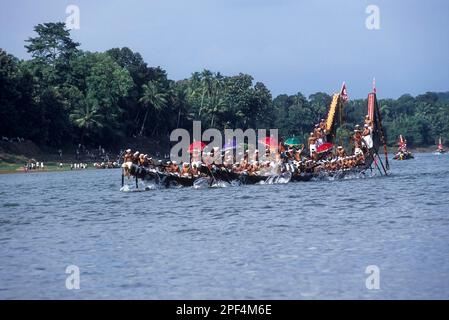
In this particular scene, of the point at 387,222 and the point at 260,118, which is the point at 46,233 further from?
the point at 260,118

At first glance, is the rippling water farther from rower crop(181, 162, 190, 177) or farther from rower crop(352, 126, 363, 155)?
rower crop(352, 126, 363, 155)

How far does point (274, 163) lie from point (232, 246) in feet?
93.0

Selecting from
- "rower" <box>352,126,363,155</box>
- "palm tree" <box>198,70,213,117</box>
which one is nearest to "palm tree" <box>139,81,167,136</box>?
"palm tree" <box>198,70,213,117</box>

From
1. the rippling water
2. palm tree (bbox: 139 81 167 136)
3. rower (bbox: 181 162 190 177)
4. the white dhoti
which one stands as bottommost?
the rippling water

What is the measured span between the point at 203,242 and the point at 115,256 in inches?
129

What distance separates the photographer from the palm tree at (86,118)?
99.1m

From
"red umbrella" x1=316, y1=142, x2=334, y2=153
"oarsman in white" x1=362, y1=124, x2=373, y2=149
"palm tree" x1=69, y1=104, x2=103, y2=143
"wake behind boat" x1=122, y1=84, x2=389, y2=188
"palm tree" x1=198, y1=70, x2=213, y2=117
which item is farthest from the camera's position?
"palm tree" x1=198, y1=70, x2=213, y2=117

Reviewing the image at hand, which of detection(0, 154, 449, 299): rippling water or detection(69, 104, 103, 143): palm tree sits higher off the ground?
detection(69, 104, 103, 143): palm tree

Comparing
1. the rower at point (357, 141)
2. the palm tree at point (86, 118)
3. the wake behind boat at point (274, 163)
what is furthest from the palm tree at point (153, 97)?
the rower at point (357, 141)

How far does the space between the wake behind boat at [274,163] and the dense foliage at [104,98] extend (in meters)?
40.8

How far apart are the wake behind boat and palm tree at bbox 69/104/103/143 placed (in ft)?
153

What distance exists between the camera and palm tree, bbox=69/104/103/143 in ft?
325

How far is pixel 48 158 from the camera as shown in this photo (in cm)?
9125
